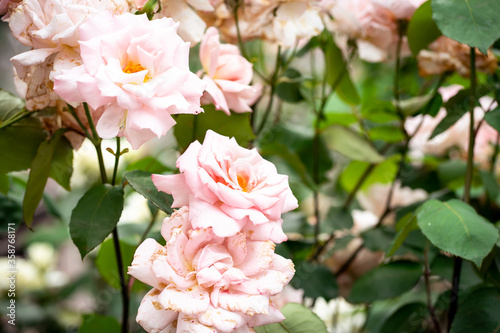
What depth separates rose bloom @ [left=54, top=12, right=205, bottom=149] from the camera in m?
0.32

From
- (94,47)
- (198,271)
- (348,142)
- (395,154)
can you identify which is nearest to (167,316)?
(198,271)

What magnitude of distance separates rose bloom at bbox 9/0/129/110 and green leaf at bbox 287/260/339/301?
0.35 m

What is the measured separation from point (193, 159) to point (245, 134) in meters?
0.13

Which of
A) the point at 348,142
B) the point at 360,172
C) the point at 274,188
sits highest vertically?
the point at 274,188

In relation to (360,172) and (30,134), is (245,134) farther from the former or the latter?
(360,172)

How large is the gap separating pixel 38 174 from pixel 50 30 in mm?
140

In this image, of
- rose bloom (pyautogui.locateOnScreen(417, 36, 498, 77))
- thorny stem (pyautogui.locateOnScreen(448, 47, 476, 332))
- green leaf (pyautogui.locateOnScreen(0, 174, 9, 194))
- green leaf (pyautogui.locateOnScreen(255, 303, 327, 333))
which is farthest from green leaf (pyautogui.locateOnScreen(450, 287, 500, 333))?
green leaf (pyautogui.locateOnScreen(0, 174, 9, 194))

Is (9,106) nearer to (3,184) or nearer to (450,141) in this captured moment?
(3,184)

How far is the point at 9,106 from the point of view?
1.58ft

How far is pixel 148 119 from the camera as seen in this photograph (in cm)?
32

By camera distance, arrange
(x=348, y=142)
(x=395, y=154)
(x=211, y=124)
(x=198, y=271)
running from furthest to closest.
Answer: (x=395, y=154), (x=348, y=142), (x=211, y=124), (x=198, y=271)

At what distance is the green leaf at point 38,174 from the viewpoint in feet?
1.39

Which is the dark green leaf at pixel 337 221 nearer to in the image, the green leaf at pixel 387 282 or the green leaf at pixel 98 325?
the green leaf at pixel 387 282

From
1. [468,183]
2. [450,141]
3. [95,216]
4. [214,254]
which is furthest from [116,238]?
[450,141]
